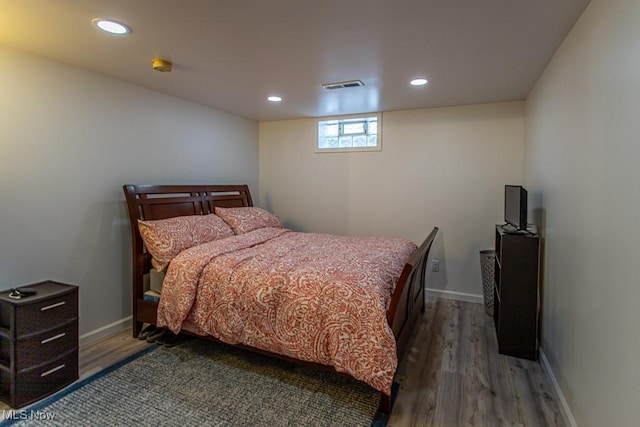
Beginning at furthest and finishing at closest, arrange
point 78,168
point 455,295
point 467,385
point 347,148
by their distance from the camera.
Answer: point 347,148
point 455,295
point 78,168
point 467,385

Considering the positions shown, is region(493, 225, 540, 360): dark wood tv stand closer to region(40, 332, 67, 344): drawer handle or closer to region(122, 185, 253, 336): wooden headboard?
region(122, 185, 253, 336): wooden headboard

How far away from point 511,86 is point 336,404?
120 inches

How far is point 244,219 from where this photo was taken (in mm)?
3729

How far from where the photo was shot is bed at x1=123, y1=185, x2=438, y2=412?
6.58 ft

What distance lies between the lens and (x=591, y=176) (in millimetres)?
1719

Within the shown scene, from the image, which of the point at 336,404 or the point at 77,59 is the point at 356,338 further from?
the point at 77,59

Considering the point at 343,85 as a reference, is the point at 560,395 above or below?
below

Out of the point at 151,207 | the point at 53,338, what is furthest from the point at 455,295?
the point at 53,338

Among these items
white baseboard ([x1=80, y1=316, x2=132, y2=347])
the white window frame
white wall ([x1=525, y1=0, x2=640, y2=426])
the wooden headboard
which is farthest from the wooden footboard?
white baseboard ([x1=80, y1=316, x2=132, y2=347])

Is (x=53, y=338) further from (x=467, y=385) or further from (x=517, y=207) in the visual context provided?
(x=517, y=207)

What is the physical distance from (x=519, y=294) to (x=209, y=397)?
2.35 meters

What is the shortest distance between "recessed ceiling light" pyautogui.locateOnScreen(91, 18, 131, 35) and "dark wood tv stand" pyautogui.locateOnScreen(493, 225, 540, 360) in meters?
2.95

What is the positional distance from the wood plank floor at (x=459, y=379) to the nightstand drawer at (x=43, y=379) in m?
0.11

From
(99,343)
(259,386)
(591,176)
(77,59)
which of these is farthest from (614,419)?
(77,59)
